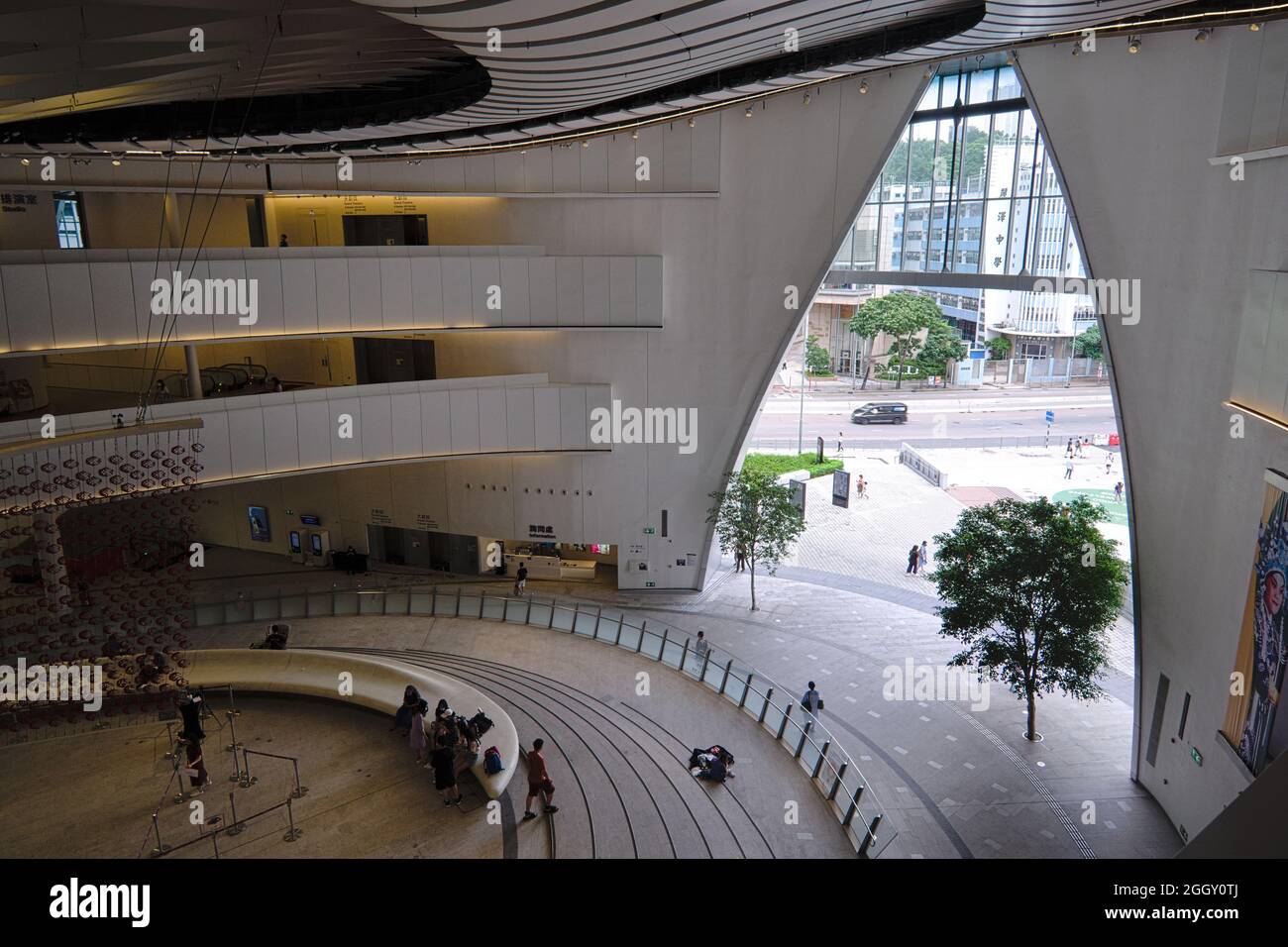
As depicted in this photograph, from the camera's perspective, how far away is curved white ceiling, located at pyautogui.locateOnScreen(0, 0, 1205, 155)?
27.4ft

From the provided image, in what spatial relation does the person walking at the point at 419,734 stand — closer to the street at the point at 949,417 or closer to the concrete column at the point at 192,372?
the concrete column at the point at 192,372

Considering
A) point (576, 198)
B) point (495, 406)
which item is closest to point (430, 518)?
point (495, 406)

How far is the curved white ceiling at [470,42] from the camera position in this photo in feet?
27.4

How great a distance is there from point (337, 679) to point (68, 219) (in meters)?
17.5

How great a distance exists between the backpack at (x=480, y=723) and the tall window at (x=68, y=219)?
19.4 metres

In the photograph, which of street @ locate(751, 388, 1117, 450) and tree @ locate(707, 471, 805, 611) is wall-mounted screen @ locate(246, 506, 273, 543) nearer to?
tree @ locate(707, 471, 805, 611)

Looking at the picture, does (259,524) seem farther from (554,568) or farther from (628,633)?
(628,633)

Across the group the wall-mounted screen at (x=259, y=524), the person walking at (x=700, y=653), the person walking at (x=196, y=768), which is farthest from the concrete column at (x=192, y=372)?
the person walking at (x=700, y=653)

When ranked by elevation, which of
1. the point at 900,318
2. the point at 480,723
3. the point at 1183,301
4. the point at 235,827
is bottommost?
the point at 235,827

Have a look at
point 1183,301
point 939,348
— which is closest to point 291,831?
point 1183,301

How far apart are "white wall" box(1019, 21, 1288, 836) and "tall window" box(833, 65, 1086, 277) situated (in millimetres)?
2088

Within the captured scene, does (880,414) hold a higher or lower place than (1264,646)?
lower

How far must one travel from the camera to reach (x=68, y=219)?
2369cm
